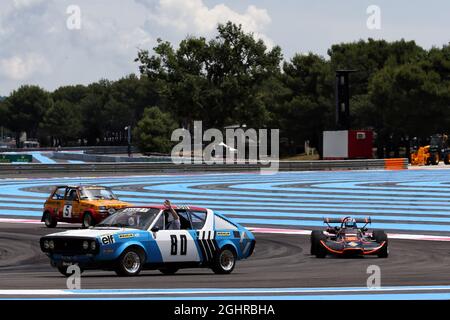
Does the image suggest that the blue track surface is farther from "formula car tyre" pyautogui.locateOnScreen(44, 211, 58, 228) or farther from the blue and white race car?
the blue and white race car

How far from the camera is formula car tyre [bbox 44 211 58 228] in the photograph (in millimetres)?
25078

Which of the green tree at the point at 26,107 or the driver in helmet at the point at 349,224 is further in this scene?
the green tree at the point at 26,107

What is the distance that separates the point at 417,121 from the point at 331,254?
70745mm

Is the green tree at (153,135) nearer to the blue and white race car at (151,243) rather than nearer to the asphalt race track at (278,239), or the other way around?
the asphalt race track at (278,239)

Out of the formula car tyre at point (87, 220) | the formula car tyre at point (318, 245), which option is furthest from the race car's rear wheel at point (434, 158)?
the formula car tyre at point (318, 245)

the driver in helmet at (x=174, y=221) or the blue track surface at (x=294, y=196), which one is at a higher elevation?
the driver in helmet at (x=174, y=221)

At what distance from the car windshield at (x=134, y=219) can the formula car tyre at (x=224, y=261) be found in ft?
4.19

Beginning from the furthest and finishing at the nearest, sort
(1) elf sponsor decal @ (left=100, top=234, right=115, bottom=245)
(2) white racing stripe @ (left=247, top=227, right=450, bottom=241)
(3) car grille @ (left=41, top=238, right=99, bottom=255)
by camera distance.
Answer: (2) white racing stripe @ (left=247, top=227, right=450, bottom=241)
(3) car grille @ (left=41, top=238, right=99, bottom=255)
(1) elf sponsor decal @ (left=100, top=234, right=115, bottom=245)

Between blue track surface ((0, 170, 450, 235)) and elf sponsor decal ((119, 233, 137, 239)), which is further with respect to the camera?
blue track surface ((0, 170, 450, 235))

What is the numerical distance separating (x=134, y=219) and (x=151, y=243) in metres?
0.62

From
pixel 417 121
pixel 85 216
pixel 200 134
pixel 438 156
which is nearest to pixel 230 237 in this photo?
pixel 85 216

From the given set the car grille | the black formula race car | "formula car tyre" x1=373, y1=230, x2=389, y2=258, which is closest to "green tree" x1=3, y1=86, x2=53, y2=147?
the black formula race car

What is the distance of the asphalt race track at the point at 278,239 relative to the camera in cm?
1203

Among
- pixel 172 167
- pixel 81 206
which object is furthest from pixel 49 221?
pixel 172 167
